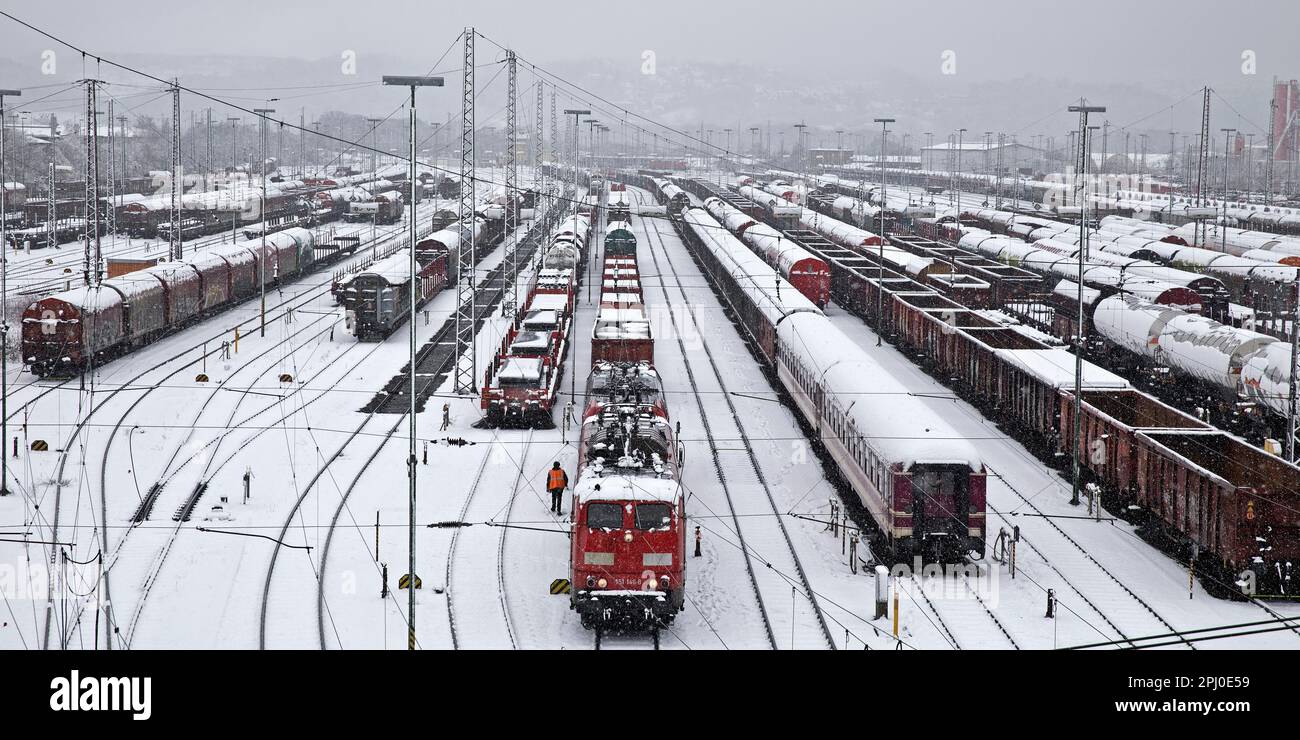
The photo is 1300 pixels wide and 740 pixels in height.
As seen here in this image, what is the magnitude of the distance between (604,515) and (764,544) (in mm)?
5924

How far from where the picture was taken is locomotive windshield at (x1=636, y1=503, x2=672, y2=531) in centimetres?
1698

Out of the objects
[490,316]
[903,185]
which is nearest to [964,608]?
[490,316]

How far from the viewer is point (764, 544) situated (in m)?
22.1

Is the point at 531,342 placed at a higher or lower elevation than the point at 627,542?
higher

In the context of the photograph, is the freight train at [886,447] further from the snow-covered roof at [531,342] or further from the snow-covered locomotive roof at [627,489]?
the snow-covered roof at [531,342]

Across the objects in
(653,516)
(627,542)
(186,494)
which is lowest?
(186,494)

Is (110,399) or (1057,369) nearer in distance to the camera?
(1057,369)

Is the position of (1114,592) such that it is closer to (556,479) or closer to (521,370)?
(556,479)

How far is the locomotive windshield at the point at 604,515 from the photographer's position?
55.6 ft

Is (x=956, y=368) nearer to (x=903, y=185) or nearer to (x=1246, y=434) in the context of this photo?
(x=1246, y=434)

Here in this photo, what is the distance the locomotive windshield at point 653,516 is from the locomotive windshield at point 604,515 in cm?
29

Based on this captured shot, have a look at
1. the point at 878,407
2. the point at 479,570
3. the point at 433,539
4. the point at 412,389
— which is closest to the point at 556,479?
the point at 433,539

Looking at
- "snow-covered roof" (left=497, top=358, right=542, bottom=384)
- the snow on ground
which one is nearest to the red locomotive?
the snow on ground

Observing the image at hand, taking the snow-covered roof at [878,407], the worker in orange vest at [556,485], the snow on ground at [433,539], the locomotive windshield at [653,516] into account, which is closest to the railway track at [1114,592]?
the snow on ground at [433,539]
